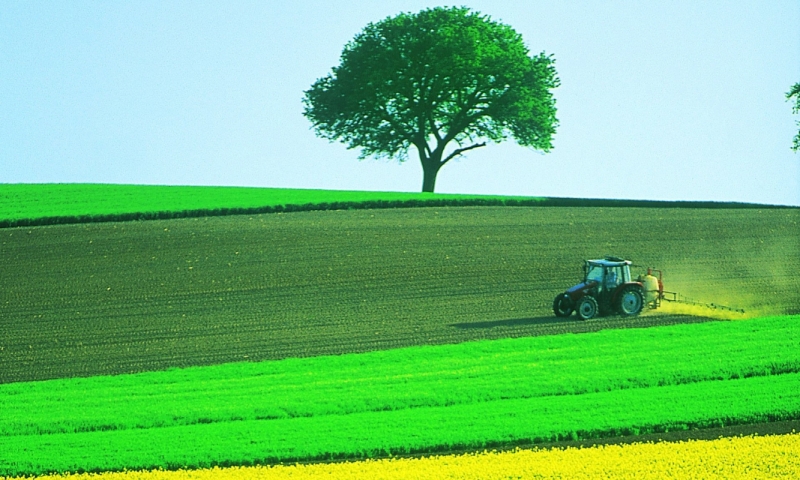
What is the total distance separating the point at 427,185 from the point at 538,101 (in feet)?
27.6

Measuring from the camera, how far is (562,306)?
29984 millimetres

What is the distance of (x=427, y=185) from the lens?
65.0 meters

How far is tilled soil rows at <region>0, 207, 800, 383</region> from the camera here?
90.2 ft

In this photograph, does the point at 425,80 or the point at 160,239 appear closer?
the point at 160,239

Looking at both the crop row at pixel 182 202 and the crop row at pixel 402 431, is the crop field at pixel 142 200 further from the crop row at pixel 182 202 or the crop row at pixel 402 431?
the crop row at pixel 402 431

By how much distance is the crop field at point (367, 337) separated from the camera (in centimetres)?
1762

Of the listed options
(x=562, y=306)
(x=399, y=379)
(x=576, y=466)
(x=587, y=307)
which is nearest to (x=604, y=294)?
(x=587, y=307)

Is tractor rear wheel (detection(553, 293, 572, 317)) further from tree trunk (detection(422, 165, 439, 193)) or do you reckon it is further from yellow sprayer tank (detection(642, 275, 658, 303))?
tree trunk (detection(422, 165, 439, 193))

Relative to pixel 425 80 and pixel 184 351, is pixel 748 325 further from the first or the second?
pixel 425 80

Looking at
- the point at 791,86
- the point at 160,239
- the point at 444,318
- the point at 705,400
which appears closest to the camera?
the point at 705,400

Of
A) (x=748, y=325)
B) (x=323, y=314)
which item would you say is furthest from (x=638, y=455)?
(x=323, y=314)

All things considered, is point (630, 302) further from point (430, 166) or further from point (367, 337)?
point (430, 166)

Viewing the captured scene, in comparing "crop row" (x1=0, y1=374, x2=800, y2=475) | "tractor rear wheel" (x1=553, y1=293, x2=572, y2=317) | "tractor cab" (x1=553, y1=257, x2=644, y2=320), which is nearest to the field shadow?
"tractor rear wheel" (x1=553, y1=293, x2=572, y2=317)

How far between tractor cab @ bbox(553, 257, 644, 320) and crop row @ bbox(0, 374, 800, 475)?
9529 mm
